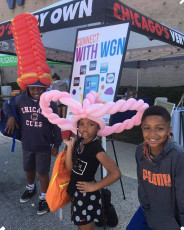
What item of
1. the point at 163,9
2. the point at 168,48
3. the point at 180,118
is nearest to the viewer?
the point at 180,118

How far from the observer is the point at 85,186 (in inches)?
66.4

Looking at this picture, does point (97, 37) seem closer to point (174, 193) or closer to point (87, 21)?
point (87, 21)

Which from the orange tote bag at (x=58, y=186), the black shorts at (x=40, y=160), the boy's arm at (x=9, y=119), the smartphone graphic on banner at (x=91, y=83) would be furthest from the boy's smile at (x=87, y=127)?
the boy's arm at (x=9, y=119)

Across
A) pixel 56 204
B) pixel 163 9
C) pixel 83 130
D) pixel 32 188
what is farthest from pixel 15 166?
pixel 163 9

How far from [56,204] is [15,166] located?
249 cm

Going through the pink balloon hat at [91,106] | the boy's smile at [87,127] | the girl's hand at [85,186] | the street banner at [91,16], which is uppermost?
the street banner at [91,16]

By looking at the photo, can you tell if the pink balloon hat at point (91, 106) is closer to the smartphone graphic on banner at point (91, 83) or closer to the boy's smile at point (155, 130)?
the boy's smile at point (155, 130)

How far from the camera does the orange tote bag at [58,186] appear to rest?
6.12 feet

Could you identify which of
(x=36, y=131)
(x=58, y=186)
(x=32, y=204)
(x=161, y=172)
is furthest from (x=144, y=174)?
(x=32, y=204)

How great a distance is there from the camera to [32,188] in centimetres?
294

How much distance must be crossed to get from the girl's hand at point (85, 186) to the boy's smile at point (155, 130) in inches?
23.1

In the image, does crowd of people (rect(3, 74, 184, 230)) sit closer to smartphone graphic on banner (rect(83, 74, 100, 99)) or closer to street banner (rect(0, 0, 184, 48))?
smartphone graphic on banner (rect(83, 74, 100, 99))

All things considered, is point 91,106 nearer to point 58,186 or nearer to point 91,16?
point 58,186

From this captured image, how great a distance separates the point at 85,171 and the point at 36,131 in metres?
1.04
